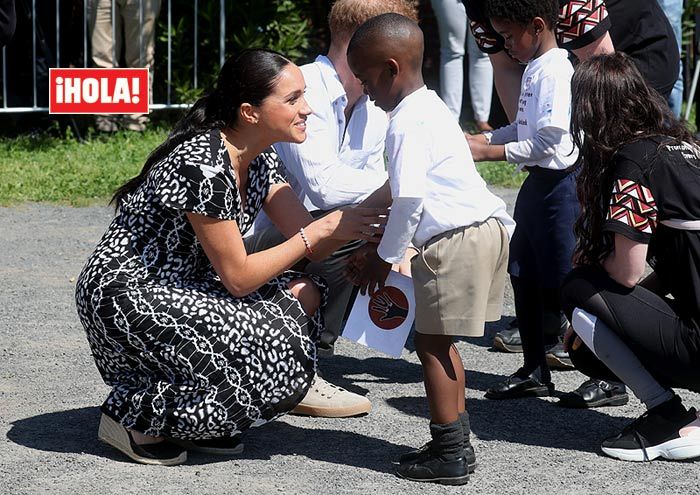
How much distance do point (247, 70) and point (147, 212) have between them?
1.74 feet

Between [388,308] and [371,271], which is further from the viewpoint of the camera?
[388,308]

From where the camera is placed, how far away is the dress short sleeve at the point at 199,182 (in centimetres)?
360

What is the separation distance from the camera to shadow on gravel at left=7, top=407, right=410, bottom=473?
3822 mm

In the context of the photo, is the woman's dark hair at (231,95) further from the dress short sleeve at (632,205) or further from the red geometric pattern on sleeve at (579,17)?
the red geometric pattern on sleeve at (579,17)

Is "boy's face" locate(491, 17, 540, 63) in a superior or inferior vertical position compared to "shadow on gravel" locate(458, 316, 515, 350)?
superior

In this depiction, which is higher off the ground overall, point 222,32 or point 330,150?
point 330,150

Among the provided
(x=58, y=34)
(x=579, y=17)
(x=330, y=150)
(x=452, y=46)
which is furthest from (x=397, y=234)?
(x=58, y=34)

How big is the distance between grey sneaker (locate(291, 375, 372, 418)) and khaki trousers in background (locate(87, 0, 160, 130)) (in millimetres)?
5457

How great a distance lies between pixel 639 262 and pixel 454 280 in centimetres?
58

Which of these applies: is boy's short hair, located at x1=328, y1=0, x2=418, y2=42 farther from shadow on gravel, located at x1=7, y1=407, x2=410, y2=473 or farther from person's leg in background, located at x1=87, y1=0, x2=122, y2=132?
person's leg in background, located at x1=87, y1=0, x2=122, y2=132

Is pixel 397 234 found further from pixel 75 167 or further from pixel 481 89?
pixel 481 89

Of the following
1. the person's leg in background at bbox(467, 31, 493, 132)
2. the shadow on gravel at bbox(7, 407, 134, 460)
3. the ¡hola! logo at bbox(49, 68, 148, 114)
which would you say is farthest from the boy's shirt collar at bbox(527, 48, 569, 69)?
the ¡hola! logo at bbox(49, 68, 148, 114)

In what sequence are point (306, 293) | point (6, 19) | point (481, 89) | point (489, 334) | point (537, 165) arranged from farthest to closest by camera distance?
point (481, 89), point (489, 334), point (6, 19), point (537, 165), point (306, 293)

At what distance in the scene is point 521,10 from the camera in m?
4.33
